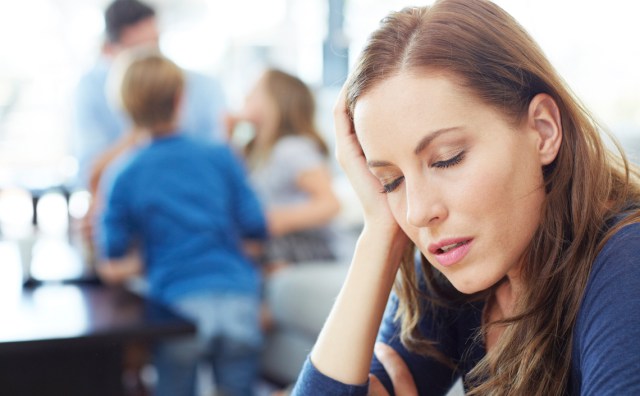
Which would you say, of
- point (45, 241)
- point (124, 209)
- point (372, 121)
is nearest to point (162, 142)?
point (124, 209)

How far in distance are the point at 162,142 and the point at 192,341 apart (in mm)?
664

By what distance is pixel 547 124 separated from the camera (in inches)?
39.3

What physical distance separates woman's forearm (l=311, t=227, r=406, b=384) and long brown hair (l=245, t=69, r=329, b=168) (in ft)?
6.49

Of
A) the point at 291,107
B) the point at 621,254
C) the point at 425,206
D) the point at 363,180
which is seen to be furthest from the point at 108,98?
the point at 621,254

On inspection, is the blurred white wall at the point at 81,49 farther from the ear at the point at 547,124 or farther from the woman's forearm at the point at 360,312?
the ear at the point at 547,124

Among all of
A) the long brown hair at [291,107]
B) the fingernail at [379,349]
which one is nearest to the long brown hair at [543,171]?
the fingernail at [379,349]

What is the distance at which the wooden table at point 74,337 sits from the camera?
1989mm

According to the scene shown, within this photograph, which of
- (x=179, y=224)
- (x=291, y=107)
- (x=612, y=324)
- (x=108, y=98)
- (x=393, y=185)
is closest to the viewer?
(x=612, y=324)

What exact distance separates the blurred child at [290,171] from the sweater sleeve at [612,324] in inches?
85.6

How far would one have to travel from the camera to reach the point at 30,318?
2.21 metres

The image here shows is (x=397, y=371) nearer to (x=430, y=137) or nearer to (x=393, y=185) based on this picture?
(x=393, y=185)

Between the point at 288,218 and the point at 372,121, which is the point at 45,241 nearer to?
the point at 288,218

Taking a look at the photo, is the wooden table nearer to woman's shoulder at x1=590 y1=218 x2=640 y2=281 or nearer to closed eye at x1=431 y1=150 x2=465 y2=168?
closed eye at x1=431 y1=150 x2=465 y2=168

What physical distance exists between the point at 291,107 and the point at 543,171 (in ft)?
7.43
